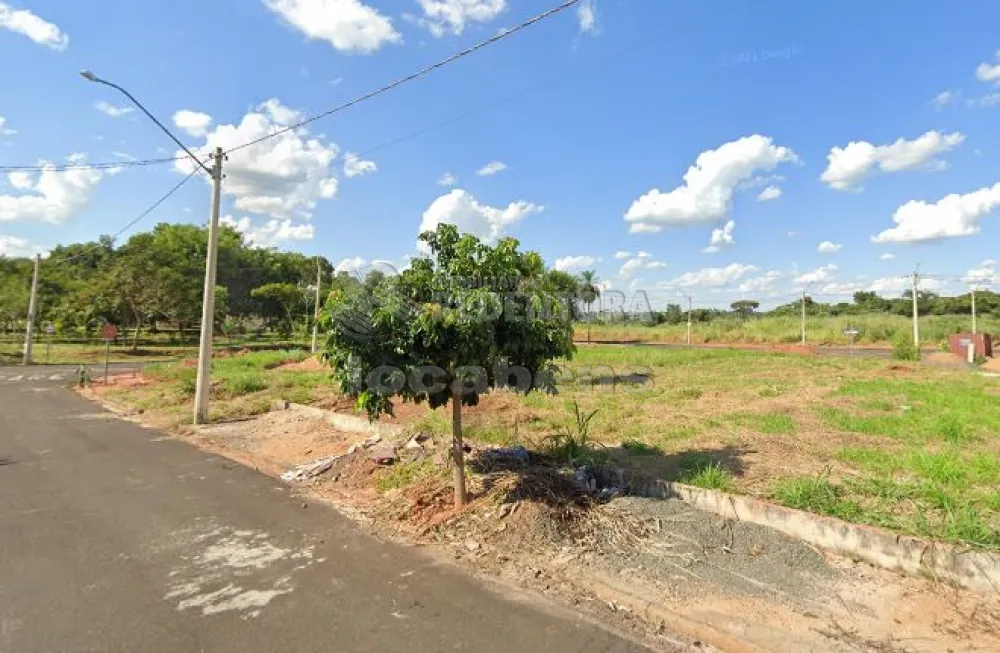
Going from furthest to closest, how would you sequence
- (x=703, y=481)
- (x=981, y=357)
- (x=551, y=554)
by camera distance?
(x=981, y=357) < (x=703, y=481) < (x=551, y=554)

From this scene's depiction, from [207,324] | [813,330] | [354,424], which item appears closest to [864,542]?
[354,424]

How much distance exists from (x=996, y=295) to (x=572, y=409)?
67320 millimetres

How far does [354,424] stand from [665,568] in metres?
6.41

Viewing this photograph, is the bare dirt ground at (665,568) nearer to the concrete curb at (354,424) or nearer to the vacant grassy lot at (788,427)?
the vacant grassy lot at (788,427)

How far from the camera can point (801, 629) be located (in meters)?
3.39

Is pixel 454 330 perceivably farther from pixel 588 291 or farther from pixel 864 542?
pixel 588 291

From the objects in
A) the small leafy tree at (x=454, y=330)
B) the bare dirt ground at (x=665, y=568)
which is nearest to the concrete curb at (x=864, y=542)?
the bare dirt ground at (x=665, y=568)

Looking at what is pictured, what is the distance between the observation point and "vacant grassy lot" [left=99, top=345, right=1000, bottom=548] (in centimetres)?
498

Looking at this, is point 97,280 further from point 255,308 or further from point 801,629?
point 801,629

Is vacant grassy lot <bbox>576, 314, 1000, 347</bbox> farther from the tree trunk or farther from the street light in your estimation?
the tree trunk

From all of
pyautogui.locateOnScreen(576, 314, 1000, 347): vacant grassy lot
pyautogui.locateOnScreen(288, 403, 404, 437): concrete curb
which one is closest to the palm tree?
pyautogui.locateOnScreen(576, 314, 1000, 347): vacant grassy lot

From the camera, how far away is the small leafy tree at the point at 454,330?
4.82 meters

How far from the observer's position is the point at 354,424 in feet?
30.6

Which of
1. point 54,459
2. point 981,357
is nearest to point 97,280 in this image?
point 54,459
